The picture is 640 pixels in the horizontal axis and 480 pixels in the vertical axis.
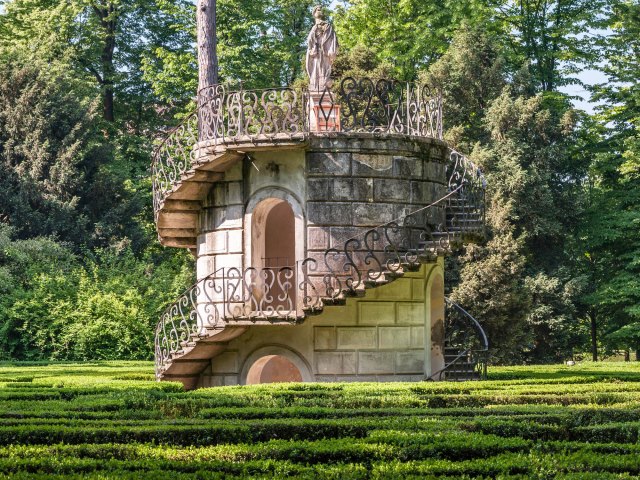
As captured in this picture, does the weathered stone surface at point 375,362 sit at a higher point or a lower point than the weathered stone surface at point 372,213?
lower

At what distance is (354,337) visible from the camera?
23969 mm

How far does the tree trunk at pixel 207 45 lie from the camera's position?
34.5m

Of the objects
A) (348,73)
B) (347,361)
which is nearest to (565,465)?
(347,361)

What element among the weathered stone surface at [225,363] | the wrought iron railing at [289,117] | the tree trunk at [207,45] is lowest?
the weathered stone surface at [225,363]

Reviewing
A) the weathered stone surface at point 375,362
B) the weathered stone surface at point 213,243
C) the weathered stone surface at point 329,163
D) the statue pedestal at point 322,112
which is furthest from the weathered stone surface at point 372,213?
the weathered stone surface at point 213,243

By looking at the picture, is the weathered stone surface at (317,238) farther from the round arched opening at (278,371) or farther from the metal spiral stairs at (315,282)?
the round arched opening at (278,371)

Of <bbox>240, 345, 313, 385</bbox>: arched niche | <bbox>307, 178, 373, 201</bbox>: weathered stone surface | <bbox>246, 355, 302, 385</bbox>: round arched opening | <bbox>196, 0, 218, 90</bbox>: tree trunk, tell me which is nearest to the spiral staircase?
<bbox>240, 345, 313, 385</bbox>: arched niche

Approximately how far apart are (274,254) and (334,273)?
5.06 meters

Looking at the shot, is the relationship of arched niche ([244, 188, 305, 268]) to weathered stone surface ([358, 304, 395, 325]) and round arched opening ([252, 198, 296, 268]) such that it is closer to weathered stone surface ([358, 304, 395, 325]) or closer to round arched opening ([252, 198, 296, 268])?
weathered stone surface ([358, 304, 395, 325])

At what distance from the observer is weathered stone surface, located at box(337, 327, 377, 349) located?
942 inches

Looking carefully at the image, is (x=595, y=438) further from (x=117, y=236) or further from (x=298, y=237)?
(x=117, y=236)

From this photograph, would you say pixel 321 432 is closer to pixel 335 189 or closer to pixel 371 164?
pixel 335 189

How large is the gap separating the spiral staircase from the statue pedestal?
85 centimetres

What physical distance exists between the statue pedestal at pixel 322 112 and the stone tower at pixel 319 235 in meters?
0.03
